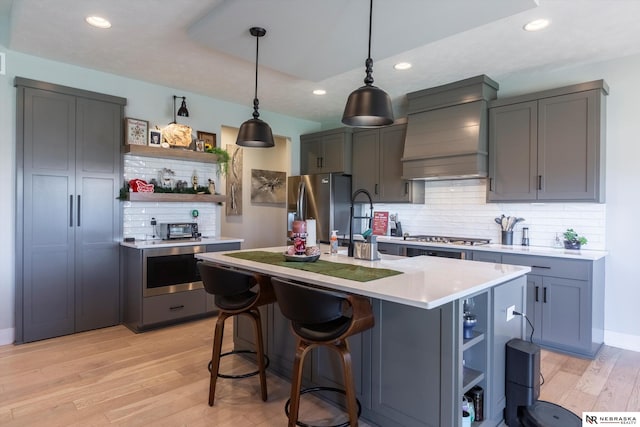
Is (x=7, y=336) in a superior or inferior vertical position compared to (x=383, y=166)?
inferior

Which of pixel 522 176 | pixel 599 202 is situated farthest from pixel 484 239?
pixel 599 202

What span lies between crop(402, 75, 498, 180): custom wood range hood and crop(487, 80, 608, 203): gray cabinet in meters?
0.17

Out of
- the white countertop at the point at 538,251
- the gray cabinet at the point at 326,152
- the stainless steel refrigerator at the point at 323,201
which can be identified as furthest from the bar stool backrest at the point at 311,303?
the gray cabinet at the point at 326,152

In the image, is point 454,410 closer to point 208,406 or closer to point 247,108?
point 208,406

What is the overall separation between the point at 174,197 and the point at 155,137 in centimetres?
72

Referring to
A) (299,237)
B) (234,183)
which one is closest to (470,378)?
(299,237)

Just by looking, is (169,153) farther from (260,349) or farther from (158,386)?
(260,349)

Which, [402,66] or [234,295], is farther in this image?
[402,66]

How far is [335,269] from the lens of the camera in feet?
7.43

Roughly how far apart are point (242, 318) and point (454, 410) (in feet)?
6.18

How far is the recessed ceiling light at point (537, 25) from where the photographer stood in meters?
2.78

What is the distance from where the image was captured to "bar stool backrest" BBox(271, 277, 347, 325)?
1783 mm

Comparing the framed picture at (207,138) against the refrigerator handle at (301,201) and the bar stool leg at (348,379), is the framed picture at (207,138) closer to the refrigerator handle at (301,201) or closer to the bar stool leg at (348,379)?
the refrigerator handle at (301,201)

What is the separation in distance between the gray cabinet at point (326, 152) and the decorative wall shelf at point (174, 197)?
5.35ft
